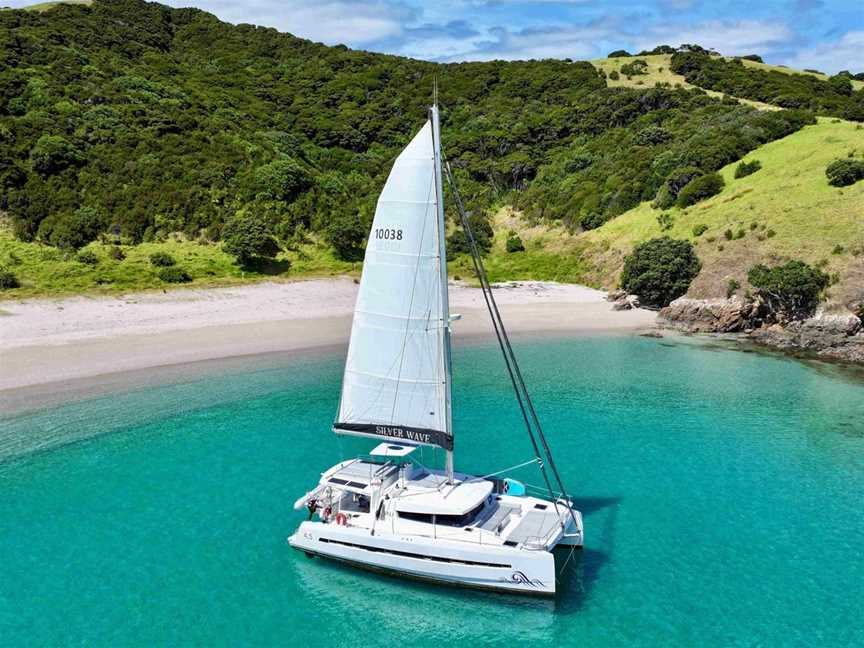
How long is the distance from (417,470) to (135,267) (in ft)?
156

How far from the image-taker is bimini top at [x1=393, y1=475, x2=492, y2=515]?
21094 mm

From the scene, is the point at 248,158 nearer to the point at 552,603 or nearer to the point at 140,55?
the point at 140,55

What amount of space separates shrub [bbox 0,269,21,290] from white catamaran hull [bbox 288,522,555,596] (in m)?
45.3

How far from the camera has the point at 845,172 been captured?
62.0 m

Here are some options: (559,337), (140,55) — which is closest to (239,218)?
(559,337)

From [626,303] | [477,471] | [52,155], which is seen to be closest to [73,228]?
[52,155]

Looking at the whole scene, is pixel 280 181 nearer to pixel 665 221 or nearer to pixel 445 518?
pixel 665 221

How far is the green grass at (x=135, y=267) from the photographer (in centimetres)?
5706

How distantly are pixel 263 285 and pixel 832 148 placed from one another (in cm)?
5883

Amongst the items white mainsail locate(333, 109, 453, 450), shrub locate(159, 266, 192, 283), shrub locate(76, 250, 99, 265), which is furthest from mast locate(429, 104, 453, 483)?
shrub locate(76, 250, 99, 265)

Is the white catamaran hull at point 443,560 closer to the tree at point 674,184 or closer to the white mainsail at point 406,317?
the white mainsail at point 406,317

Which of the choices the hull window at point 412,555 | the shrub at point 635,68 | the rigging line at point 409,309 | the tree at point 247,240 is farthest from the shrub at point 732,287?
the shrub at point 635,68

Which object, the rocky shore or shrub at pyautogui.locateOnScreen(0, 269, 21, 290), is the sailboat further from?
shrub at pyautogui.locateOnScreen(0, 269, 21, 290)

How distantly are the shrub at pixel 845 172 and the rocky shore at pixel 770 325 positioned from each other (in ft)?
57.6
